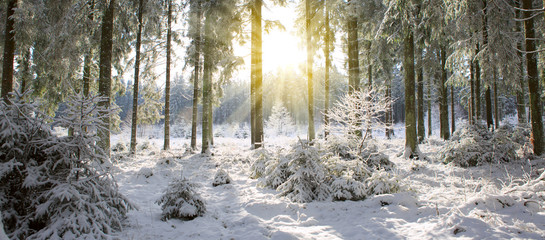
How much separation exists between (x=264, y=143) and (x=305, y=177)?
207 inches

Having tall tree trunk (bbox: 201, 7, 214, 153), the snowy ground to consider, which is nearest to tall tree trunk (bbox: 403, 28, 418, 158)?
the snowy ground

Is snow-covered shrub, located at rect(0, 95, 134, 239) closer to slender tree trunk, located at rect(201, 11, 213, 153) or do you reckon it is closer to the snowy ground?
the snowy ground

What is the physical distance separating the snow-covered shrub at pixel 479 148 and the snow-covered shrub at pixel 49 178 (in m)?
10.6

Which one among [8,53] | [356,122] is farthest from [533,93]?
[8,53]

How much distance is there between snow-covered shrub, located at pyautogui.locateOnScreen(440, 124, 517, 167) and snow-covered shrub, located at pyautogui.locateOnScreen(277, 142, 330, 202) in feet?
20.4

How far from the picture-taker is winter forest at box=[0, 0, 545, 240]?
353cm

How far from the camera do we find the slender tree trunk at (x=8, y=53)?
27.0 feet

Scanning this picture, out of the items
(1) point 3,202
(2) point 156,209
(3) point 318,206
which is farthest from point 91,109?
(3) point 318,206

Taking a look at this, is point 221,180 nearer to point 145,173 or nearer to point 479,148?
point 145,173

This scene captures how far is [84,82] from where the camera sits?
12898 mm

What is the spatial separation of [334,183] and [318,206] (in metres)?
0.81

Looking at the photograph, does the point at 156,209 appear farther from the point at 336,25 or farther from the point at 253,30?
the point at 336,25

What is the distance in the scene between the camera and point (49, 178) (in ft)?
11.3

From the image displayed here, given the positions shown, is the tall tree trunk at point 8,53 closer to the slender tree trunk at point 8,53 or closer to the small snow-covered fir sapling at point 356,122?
the slender tree trunk at point 8,53
